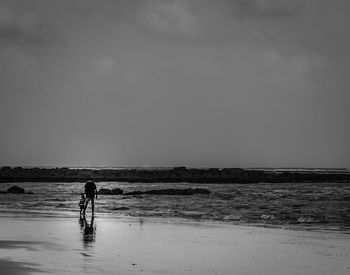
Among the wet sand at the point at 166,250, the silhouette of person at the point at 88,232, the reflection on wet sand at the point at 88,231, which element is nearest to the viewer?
the wet sand at the point at 166,250

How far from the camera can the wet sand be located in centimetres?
Result: 1234

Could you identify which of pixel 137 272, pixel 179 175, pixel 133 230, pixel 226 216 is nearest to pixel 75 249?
pixel 137 272

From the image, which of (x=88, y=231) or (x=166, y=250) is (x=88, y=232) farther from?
(x=166, y=250)

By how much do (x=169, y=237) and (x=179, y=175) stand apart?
93.7 metres

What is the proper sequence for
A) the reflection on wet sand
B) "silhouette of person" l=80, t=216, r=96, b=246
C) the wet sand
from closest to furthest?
1. the wet sand
2. the reflection on wet sand
3. "silhouette of person" l=80, t=216, r=96, b=246

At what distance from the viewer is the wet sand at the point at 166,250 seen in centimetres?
1234

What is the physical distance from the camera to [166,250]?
1512cm

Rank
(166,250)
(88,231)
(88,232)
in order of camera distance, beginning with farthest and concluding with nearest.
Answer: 1. (88,231)
2. (88,232)
3. (166,250)

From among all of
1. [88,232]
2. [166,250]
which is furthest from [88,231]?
[166,250]

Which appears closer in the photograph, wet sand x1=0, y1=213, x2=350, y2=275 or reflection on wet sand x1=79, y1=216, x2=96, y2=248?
wet sand x1=0, y1=213, x2=350, y2=275

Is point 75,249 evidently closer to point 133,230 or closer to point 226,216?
point 133,230

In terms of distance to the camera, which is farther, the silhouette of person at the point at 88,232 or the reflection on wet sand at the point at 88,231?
the silhouette of person at the point at 88,232

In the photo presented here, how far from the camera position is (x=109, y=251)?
1469 cm

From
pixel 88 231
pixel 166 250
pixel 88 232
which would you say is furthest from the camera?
pixel 88 231
